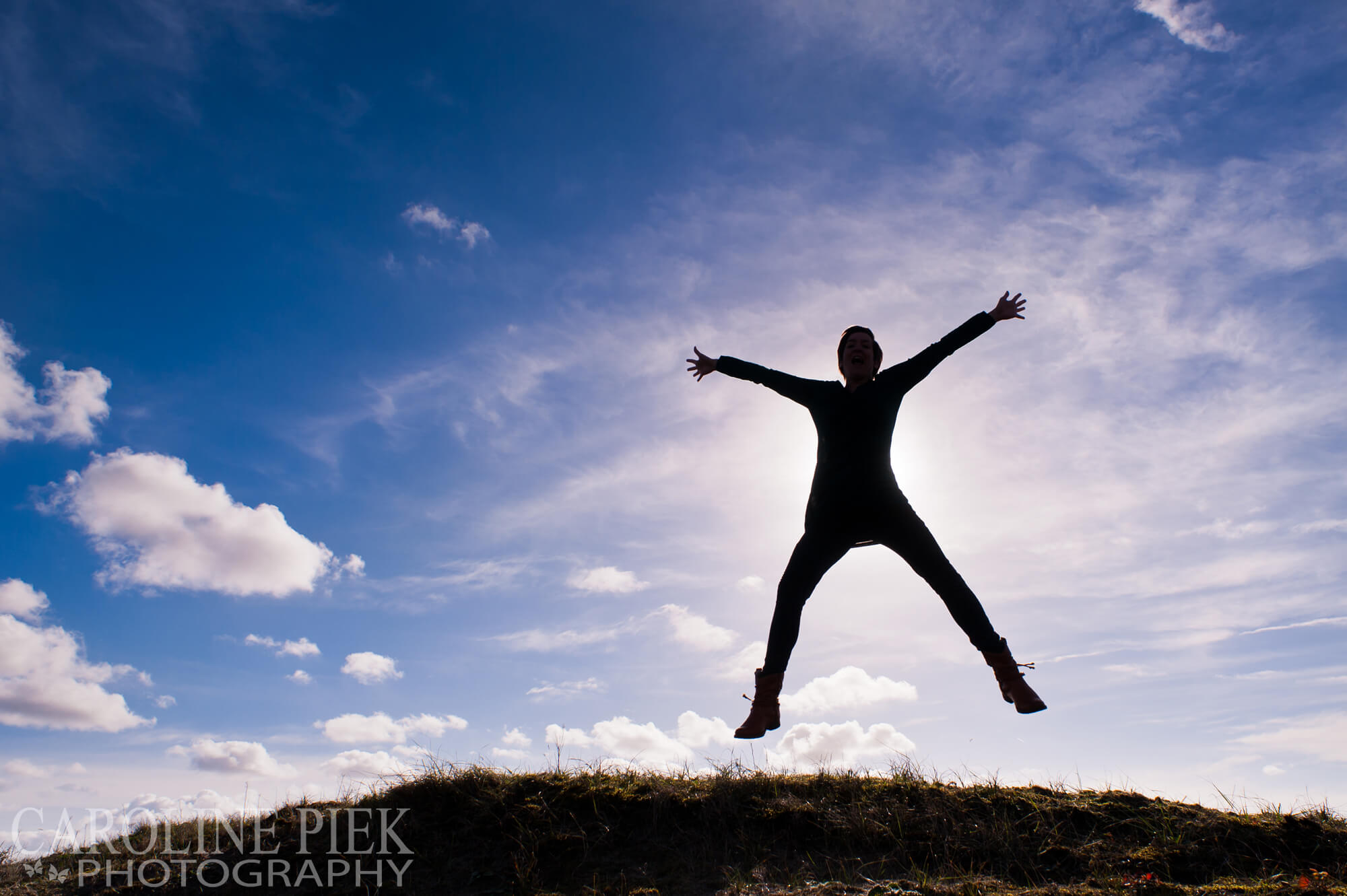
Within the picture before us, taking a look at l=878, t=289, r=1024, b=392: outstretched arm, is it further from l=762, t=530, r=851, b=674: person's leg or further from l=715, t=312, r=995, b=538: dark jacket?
l=762, t=530, r=851, b=674: person's leg

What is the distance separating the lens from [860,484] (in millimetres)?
5812

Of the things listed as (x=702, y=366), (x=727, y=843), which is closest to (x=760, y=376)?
(x=702, y=366)

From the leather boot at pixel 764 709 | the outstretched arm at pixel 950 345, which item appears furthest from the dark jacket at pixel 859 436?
the leather boot at pixel 764 709

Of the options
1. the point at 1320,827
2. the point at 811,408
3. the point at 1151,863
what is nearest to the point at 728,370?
the point at 811,408

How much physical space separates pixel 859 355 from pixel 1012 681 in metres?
2.70

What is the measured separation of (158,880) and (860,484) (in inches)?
254

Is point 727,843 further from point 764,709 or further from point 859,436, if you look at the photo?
point 859,436

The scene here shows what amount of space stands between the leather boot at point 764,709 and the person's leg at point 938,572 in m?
1.29

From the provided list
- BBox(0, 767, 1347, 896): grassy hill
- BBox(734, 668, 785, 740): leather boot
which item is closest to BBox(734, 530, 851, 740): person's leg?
BBox(734, 668, 785, 740): leather boot

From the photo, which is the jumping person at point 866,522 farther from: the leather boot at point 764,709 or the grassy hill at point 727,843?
the grassy hill at point 727,843

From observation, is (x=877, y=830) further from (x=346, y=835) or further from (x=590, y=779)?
(x=346, y=835)

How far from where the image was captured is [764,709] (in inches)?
224

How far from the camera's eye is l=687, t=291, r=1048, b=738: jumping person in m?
Answer: 5.63

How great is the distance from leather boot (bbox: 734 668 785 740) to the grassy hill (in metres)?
0.91
